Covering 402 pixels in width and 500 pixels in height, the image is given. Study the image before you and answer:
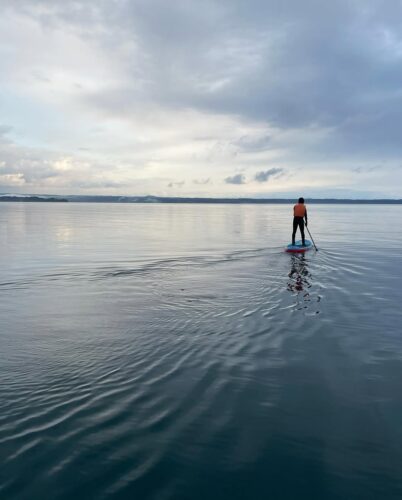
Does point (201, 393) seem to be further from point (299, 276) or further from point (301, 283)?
point (299, 276)

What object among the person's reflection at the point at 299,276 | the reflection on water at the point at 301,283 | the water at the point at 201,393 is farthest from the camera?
the person's reflection at the point at 299,276

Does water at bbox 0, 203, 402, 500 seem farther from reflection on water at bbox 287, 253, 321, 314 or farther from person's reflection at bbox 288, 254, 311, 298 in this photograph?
person's reflection at bbox 288, 254, 311, 298

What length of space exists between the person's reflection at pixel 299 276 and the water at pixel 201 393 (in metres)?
0.62

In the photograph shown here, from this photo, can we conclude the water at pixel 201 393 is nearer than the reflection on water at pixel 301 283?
Yes

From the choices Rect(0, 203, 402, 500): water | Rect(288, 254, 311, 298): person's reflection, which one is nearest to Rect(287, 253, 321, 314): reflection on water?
Rect(288, 254, 311, 298): person's reflection

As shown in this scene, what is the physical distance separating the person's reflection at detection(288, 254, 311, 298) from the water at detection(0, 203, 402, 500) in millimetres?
617

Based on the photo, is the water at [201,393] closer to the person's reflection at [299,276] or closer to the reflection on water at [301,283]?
the reflection on water at [301,283]

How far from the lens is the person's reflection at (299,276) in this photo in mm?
14039

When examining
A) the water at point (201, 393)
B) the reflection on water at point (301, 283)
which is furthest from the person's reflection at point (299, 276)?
the water at point (201, 393)

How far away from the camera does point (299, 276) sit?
16.4m

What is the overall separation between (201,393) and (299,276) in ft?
35.9

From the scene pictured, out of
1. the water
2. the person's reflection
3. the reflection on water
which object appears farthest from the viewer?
the person's reflection

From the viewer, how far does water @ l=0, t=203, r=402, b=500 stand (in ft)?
14.8

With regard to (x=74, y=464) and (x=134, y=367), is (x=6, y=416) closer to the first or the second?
(x=74, y=464)
